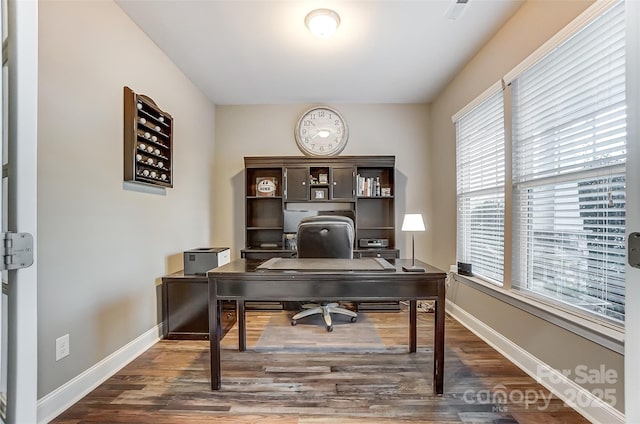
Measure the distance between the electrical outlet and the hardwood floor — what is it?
319mm

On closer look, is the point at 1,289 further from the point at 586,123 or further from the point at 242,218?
the point at 242,218

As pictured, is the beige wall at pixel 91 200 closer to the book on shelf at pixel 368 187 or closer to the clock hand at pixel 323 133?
the clock hand at pixel 323 133

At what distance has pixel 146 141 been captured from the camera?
2.40m

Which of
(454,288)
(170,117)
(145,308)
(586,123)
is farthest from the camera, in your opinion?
(454,288)

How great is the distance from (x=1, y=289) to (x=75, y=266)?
1.39 m

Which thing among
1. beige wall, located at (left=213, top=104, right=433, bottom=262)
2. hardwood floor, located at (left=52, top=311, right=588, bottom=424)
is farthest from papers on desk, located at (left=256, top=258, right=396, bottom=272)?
beige wall, located at (left=213, top=104, right=433, bottom=262)

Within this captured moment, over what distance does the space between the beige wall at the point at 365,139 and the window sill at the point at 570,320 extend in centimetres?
177

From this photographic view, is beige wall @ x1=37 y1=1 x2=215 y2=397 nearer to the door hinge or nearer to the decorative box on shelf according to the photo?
the decorative box on shelf

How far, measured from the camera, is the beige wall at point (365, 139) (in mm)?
4012

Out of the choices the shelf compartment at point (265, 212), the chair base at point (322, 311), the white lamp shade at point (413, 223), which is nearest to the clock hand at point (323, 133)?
the shelf compartment at point (265, 212)

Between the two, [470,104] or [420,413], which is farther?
[470,104]

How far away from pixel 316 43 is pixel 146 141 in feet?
5.46

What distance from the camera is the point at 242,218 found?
409 cm

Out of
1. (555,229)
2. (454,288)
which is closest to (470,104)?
(555,229)
